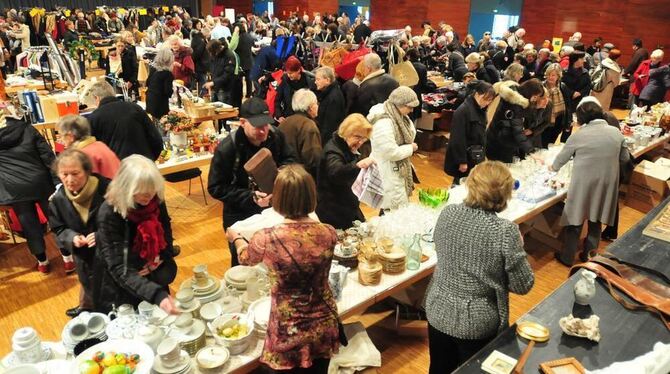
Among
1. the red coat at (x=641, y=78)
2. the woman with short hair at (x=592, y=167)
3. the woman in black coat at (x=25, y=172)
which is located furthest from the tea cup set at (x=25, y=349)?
the red coat at (x=641, y=78)

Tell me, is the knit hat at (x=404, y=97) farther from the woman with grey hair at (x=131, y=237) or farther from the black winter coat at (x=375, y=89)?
the woman with grey hair at (x=131, y=237)

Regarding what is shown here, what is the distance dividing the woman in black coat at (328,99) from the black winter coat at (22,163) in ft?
8.28

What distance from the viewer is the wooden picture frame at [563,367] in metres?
2.02

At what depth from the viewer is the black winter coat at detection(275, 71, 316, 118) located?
5.44 meters

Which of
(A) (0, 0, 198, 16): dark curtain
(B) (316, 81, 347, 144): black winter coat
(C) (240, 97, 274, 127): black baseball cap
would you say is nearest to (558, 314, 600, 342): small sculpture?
(C) (240, 97, 274, 127): black baseball cap

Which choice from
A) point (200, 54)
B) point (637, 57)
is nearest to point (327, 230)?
point (200, 54)

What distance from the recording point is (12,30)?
11.9 meters

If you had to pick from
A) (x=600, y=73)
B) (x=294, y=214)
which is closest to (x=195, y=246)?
(x=294, y=214)

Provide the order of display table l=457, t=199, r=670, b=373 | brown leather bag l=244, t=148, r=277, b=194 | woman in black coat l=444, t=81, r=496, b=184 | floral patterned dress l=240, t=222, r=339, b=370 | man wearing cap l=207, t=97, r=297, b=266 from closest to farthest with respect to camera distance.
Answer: floral patterned dress l=240, t=222, r=339, b=370, display table l=457, t=199, r=670, b=373, brown leather bag l=244, t=148, r=277, b=194, man wearing cap l=207, t=97, r=297, b=266, woman in black coat l=444, t=81, r=496, b=184

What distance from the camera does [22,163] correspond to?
155 inches

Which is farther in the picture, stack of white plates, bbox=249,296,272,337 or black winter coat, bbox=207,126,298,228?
black winter coat, bbox=207,126,298,228

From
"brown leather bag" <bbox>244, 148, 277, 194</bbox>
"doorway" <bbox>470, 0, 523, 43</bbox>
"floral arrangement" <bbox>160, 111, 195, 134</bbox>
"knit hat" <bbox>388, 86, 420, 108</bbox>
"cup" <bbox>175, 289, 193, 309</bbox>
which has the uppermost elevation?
"doorway" <bbox>470, 0, 523, 43</bbox>

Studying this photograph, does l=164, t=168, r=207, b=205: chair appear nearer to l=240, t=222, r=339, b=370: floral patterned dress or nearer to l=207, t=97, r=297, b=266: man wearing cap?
l=207, t=97, r=297, b=266: man wearing cap

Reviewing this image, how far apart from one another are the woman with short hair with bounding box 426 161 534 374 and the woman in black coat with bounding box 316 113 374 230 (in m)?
1.26
